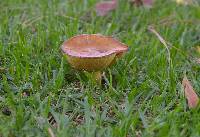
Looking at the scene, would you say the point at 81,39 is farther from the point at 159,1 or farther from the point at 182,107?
the point at 159,1

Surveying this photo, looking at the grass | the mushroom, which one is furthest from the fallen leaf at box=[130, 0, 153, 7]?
the mushroom

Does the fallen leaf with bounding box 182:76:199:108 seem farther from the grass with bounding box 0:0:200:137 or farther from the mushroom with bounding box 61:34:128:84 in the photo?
the mushroom with bounding box 61:34:128:84

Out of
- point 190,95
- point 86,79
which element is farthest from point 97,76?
point 190,95

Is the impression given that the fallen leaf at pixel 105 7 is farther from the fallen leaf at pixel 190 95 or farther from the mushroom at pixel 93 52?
the fallen leaf at pixel 190 95

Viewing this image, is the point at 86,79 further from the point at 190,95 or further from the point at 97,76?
the point at 190,95

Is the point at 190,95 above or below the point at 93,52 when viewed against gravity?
below

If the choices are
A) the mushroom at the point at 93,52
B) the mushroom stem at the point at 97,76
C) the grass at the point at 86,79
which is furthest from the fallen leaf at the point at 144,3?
the mushroom stem at the point at 97,76
